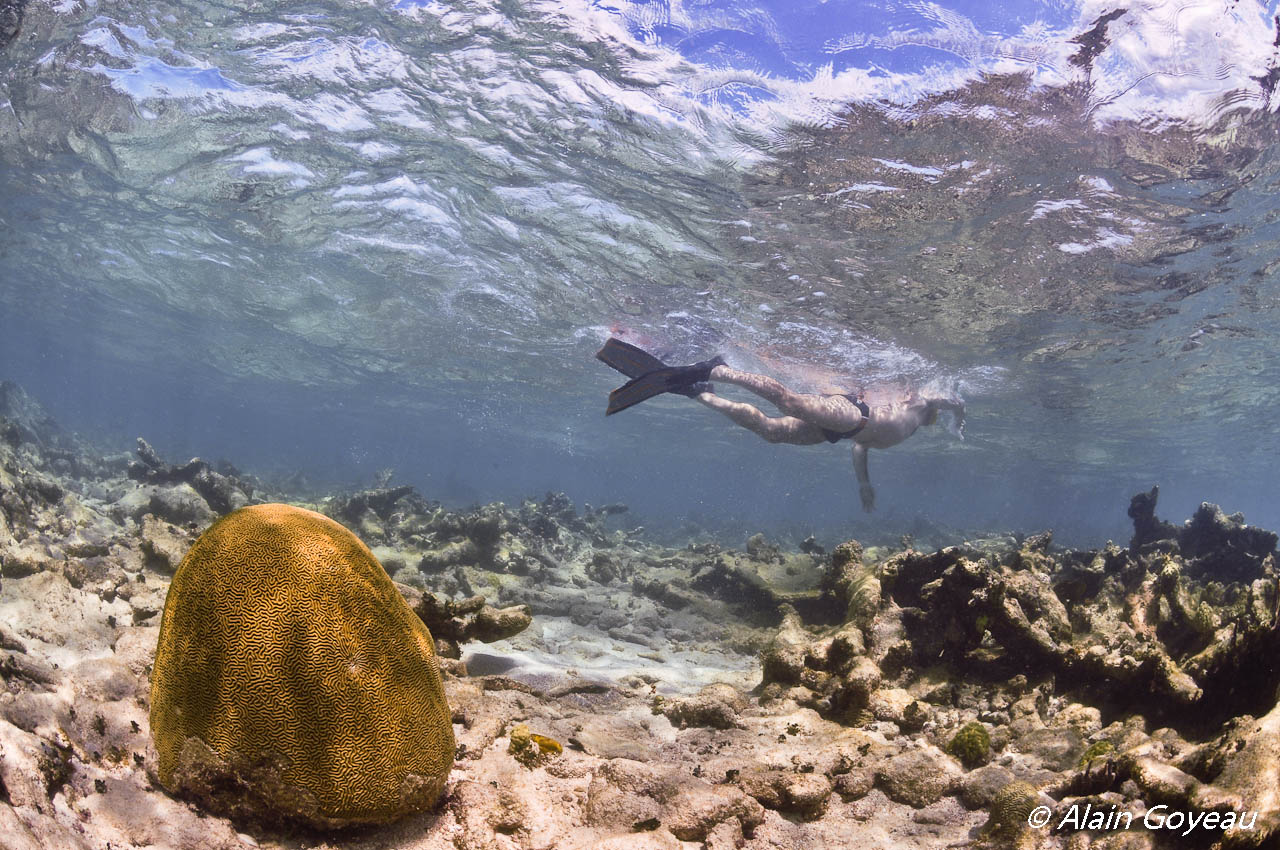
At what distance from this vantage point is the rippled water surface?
9070 mm

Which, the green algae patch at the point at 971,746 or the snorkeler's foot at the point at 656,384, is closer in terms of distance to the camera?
the green algae patch at the point at 971,746

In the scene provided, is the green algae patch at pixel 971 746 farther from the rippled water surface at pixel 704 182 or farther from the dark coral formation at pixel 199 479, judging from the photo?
the dark coral formation at pixel 199 479

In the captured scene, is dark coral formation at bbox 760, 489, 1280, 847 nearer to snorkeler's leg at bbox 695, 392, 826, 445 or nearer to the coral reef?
the coral reef

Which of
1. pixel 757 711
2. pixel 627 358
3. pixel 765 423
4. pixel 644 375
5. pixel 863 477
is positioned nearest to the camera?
pixel 757 711

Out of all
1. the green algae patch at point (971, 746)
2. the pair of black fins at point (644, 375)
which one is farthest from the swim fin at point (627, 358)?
the green algae patch at point (971, 746)

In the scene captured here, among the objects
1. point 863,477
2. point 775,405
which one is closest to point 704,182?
point 775,405

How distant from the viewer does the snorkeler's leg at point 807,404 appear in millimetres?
11711

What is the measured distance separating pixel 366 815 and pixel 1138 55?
12535 millimetres

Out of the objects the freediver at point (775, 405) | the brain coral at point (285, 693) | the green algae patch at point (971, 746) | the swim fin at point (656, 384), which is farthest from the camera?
the freediver at point (775, 405)

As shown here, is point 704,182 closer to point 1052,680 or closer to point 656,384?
point 656,384

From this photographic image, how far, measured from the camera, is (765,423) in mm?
12234

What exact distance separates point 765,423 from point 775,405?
43 centimetres

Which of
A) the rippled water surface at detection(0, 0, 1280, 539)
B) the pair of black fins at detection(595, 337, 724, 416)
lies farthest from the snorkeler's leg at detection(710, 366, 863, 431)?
the rippled water surface at detection(0, 0, 1280, 539)

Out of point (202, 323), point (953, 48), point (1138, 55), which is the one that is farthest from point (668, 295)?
point (202, 323)
